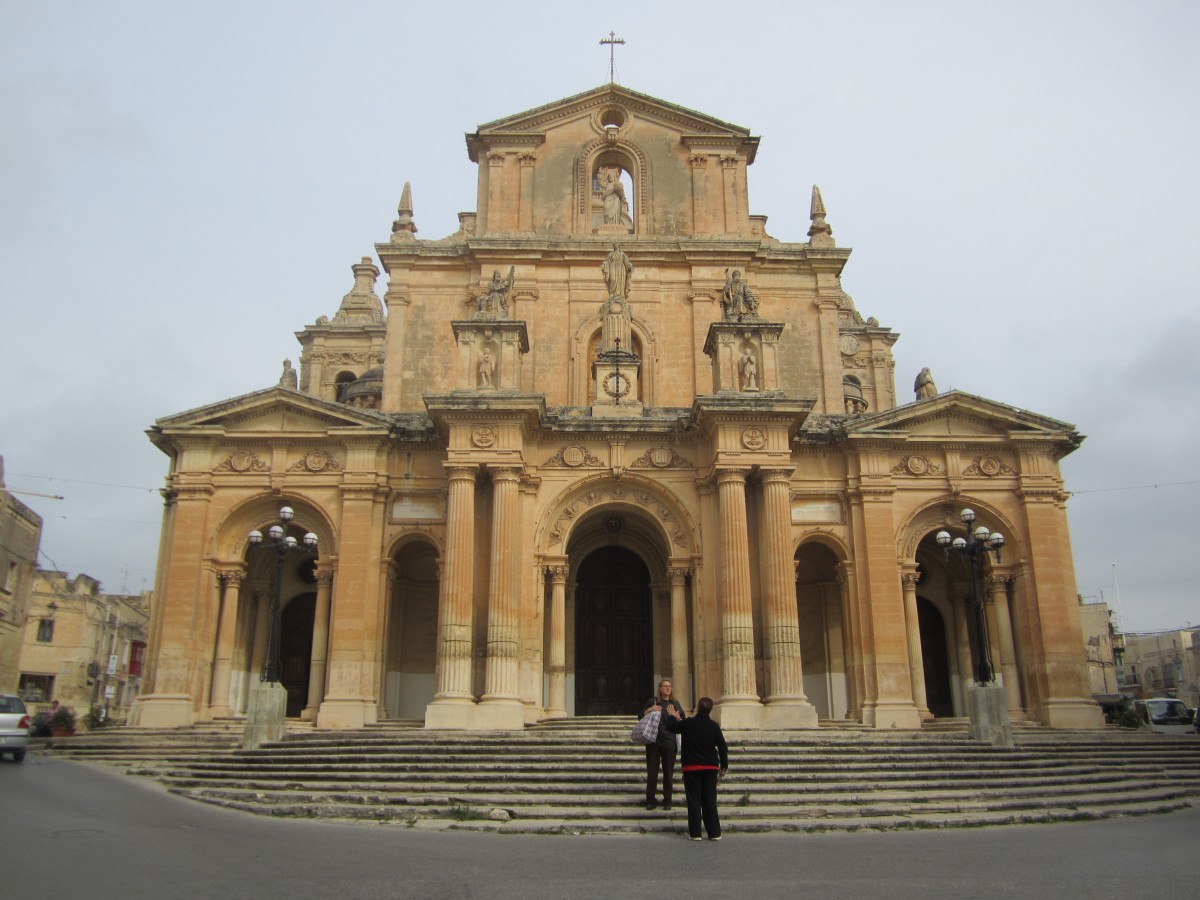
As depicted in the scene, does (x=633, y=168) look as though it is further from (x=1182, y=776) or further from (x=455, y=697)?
(x=1182, y=776)

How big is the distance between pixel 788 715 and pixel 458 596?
7.75 metres

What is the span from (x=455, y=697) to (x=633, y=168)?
17.9m

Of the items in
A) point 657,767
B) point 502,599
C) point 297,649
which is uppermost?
point 502,599

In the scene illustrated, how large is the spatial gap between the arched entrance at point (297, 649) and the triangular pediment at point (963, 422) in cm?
1624

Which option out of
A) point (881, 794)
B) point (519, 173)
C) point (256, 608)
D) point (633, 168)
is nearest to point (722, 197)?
point (633, 168)

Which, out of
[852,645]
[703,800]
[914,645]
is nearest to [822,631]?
[852,645]

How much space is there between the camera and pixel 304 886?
8492 millimetres

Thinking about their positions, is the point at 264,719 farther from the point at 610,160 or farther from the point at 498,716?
the point at 610,160

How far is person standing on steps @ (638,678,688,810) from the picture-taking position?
13.7 m

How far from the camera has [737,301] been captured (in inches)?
1001

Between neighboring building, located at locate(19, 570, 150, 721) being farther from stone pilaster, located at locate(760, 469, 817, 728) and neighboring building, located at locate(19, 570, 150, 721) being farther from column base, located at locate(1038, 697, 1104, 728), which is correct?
column base, located at locate(1038, 697, 1104, 728)

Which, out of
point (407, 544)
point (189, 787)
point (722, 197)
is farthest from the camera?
point (722, 197)

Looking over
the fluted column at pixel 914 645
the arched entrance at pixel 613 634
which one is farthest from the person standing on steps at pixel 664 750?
the fluted column at pixel 914 645

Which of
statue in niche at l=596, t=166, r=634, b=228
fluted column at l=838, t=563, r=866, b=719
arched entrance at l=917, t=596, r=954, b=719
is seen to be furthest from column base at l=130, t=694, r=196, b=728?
arched entrance at l=917, t=596, r=954, b=719
